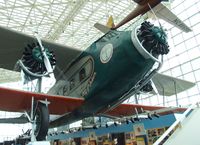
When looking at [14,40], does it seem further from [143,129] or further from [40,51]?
[143,129]

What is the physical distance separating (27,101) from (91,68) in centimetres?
224

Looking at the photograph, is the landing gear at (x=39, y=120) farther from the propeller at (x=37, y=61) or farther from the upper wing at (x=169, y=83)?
the upper wing at (x=169, y=83)

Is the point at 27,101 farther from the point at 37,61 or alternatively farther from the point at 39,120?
the point at 37,61

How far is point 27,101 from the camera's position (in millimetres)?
7230

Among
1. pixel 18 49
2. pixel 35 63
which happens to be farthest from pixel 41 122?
pixel 18 49

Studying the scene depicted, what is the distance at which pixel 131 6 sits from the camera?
72.7 ft

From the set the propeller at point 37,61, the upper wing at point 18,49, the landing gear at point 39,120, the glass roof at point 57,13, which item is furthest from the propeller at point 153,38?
the glass roof at point 57,13

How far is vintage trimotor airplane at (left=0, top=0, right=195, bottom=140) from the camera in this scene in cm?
618

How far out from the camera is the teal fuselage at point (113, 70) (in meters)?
6.32

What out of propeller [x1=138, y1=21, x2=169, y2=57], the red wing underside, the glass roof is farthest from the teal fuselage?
the glass roof

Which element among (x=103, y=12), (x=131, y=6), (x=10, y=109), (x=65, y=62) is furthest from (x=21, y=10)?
(x=10, y=109)

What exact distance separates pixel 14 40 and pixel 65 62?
2237mm

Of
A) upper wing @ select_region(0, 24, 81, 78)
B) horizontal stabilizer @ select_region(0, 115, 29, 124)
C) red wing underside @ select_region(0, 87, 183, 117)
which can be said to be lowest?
horizontal stabilizer @ select_region(0, 115, 29, 124)

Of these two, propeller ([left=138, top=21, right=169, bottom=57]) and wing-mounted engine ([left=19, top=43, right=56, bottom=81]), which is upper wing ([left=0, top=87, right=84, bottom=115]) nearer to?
wing-mounted engine ([left=19, top=43, right=56, bottom=81])
